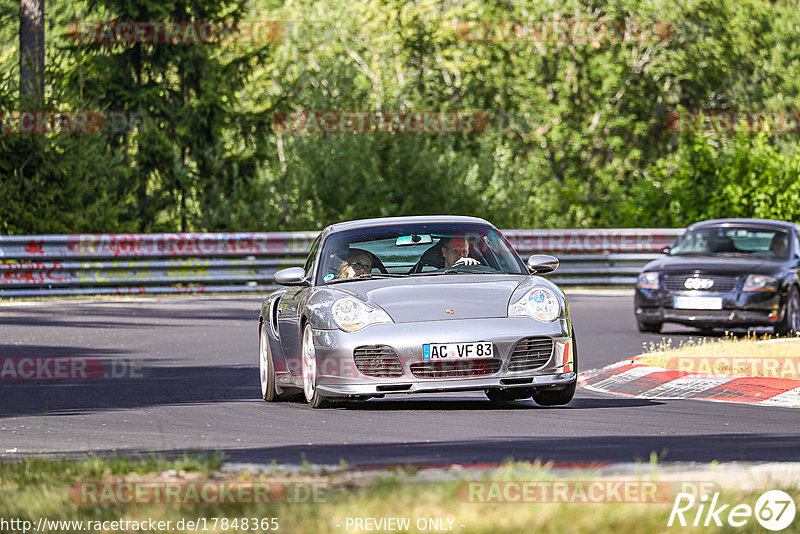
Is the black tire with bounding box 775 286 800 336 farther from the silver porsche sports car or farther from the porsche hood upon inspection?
the porsche hood

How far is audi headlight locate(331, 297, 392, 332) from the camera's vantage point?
Answer: 1072 cm

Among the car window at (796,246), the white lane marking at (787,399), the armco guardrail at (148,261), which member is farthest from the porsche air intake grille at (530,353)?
the armco guardrail at (148,261)

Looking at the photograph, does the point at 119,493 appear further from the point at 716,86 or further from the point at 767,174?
the point at 716,86

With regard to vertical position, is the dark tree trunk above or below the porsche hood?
above

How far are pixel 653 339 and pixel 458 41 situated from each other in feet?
109

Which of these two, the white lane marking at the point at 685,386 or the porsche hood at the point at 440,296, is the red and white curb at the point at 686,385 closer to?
the white lane marking at the point at 685,386

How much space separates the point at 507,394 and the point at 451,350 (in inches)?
42.9

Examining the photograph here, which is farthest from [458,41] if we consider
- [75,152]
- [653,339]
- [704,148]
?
[653,339]

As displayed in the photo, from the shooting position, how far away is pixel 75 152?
30.0m

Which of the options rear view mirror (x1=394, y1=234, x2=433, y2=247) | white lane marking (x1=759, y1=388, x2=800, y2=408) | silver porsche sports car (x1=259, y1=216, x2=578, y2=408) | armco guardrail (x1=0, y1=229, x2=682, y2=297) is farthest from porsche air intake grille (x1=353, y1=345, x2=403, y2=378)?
armco guardrail (x1=0, y1=229, x2=682, y2=297)

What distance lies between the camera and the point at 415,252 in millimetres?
11930

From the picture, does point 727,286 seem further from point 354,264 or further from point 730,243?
point 354,264

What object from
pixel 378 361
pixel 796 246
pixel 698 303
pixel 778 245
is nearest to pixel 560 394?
pixel 378 361

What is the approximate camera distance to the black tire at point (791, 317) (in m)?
18.5
